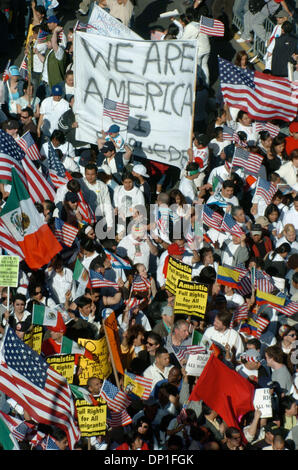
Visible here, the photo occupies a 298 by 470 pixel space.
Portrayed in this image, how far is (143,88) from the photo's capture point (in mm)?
18500

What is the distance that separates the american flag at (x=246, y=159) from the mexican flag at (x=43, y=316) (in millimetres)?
4929

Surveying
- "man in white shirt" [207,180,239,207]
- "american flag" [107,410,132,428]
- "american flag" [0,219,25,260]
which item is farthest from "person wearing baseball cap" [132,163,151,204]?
"american flag" [107,410,132,428]

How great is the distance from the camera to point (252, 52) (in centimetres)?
2412

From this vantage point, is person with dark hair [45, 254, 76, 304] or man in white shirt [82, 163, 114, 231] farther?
man in white shirt [82, 163, 114, 231]

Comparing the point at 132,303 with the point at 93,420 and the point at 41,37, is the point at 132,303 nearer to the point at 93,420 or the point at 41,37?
the point at 93,420

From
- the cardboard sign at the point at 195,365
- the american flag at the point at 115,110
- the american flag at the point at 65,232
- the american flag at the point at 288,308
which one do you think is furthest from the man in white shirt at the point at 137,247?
the cardboard sign at the point at 195,365

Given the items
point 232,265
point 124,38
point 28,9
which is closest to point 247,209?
point 232,265

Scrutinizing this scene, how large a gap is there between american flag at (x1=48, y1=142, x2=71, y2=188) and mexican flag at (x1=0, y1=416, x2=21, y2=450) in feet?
19.2

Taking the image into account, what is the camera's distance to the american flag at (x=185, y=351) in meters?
13.9

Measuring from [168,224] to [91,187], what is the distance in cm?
152

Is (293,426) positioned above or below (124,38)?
below

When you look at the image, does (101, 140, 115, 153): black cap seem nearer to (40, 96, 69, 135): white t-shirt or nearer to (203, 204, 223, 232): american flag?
(40, 96, 69, 135): white t-shirt

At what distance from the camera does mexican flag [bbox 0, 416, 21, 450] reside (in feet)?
40.0

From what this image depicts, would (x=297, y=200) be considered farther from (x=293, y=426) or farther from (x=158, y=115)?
(x=293, y=426)
